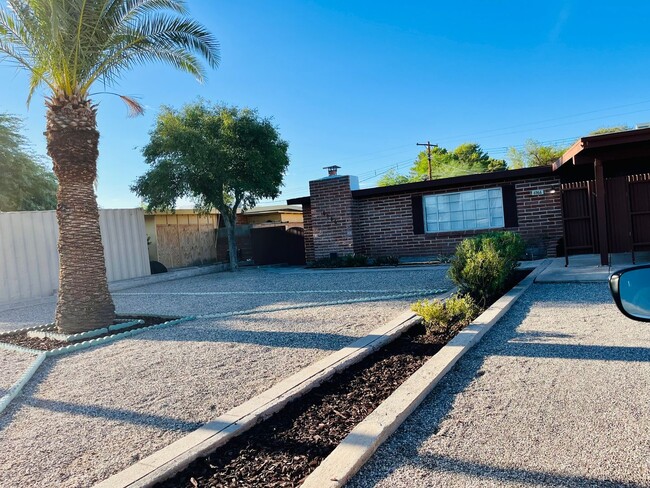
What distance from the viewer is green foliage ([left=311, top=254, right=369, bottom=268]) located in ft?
51.4

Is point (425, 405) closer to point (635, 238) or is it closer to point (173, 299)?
point (173, 299)

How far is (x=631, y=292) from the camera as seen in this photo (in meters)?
2.18

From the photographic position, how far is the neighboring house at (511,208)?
10.8m

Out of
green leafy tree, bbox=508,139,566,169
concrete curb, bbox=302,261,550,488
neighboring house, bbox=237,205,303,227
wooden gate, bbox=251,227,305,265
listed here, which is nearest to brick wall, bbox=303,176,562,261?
wooden gate, bbox=251,227,305,265

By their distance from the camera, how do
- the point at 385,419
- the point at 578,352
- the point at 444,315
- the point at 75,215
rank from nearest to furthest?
the point at 385,419 → the point at 578,352 → the point at 444,315 → the point at 75,215

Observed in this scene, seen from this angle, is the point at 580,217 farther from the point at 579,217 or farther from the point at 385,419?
the point at 385,419

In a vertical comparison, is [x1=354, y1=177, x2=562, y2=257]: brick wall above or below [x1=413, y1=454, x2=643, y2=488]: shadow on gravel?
above

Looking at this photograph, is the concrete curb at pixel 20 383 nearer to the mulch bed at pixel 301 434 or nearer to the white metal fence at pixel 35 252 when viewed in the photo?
the mulch bed at pixel 301 434

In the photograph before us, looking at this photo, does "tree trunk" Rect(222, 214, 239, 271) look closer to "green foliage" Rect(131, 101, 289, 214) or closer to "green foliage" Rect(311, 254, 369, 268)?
"green foliage" Rect(131, 101, 289, 214)

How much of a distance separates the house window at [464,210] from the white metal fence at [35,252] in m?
9.85

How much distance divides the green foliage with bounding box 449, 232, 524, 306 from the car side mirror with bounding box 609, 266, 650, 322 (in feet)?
17.5

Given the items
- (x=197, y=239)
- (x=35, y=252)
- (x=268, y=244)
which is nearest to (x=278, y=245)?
(x=268, y=244)

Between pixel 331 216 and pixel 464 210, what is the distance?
14.4 feet

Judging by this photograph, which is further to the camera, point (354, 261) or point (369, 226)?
point (369, 226)
